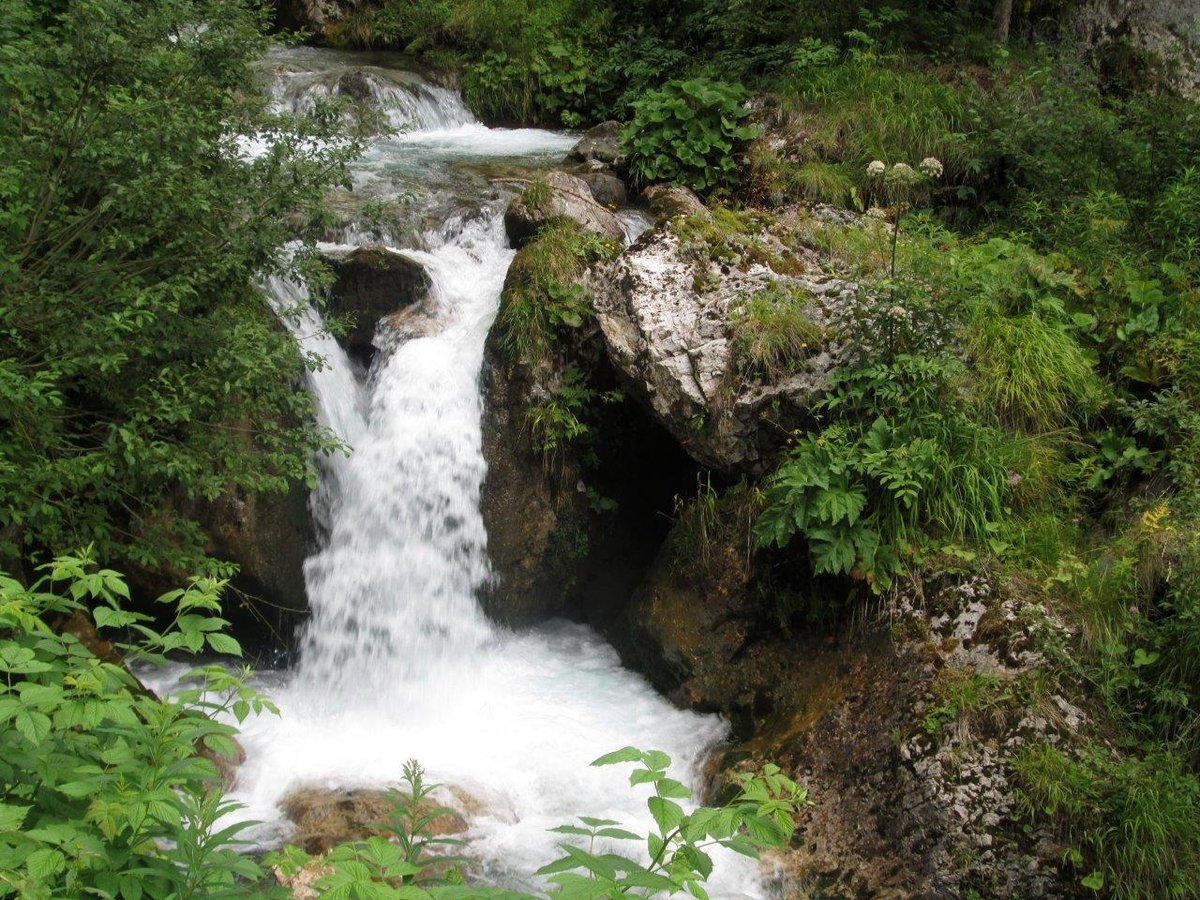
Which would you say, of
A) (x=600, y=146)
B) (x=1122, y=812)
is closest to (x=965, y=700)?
(x=1122, y=812)

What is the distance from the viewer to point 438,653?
6.59 m

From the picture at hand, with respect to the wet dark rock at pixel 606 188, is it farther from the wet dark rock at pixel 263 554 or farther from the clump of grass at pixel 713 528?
the wet dark rock at pixel 263 554

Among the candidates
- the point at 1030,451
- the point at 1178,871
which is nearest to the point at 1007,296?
the point at 1030,451

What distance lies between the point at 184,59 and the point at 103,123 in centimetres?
59

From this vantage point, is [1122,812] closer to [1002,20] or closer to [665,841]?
[665,841]

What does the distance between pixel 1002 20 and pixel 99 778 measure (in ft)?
33.9

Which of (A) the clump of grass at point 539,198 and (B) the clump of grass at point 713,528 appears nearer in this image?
(B) the clump of grass at point 713,528

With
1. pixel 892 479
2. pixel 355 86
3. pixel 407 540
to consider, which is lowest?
pixel 407 540

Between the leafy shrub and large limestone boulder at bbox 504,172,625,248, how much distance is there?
3.22ft

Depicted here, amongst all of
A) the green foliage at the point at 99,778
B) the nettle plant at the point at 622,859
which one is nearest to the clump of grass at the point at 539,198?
the green foliage at the point at 99,778

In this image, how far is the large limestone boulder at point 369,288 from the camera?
716 centimetres

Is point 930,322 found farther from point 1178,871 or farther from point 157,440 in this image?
point 157,440

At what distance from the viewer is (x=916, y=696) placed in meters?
4.91

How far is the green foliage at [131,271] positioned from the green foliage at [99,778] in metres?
2.06
